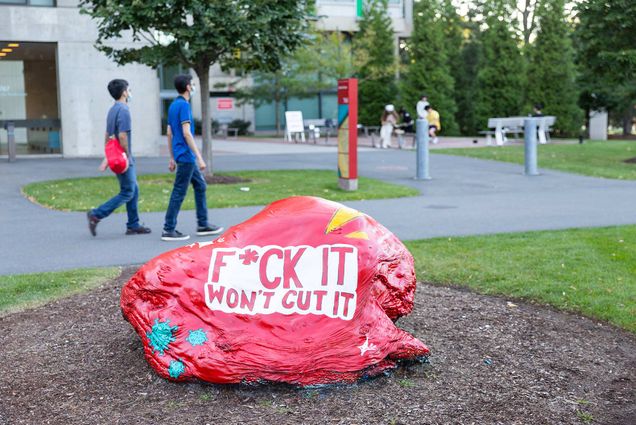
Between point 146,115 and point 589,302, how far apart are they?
18.8 metres

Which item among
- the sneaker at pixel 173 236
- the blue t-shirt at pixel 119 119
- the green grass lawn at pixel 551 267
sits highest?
the blue t-shirt at pixel 119 119

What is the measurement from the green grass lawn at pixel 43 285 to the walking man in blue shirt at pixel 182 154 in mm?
1698

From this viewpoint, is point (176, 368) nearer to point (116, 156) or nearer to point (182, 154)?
point (182, 154)

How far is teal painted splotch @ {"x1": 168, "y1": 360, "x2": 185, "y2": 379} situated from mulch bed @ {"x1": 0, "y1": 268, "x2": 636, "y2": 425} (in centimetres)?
8

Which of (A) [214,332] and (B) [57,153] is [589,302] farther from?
(B) [57,153]

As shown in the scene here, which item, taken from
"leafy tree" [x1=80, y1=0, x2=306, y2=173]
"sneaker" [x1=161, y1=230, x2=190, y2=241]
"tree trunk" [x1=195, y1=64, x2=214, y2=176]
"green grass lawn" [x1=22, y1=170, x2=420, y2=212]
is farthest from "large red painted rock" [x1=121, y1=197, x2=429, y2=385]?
"tree trunk" [x1=195, y1=64, x2=214, y2=176]

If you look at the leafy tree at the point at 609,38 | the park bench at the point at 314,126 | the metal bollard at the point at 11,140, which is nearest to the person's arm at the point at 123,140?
the leafy tree at the point at 609,38

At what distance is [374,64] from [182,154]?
31.8 metres

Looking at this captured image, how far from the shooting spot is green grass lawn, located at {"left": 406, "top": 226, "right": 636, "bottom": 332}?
6.68 m

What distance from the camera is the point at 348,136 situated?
577 inches

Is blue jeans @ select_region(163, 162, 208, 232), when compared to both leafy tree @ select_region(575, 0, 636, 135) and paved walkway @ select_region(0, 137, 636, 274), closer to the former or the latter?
paved walkway @ select_region(0, 137, 636, 274)

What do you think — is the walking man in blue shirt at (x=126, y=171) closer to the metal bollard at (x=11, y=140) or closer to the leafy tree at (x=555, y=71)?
the metal bollard at (x=11, y=140)

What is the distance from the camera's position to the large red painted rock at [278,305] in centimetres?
454

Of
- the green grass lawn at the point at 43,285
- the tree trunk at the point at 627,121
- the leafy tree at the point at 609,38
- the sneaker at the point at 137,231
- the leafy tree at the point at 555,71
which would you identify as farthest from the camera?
the tree trunk at the point at 627,121
